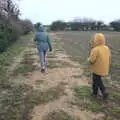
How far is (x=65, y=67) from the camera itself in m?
14.9

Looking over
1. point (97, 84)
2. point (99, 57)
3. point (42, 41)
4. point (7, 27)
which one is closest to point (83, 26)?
point (7, 27)

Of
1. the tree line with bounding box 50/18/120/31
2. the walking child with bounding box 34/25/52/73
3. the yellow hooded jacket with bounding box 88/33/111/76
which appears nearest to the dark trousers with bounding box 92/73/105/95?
the yellow hooded jacket with bounding box 88/33/111/76

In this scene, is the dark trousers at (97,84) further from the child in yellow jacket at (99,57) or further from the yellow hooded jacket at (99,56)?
the yellow hooded jacket at (99,56)

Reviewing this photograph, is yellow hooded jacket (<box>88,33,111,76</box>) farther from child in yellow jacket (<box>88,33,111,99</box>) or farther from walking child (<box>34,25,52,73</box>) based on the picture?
walking child (<box>34,25,52,73</box>)

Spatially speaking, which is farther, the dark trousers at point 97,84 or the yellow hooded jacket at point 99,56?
the dark trousers at point 97,84

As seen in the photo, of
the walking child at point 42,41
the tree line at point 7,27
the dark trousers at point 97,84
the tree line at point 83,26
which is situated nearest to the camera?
the dark trousers at point 97,84

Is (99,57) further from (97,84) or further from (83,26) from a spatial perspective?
(83,26)

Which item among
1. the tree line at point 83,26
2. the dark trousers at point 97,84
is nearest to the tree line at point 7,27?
the dark trousers at point 97,84

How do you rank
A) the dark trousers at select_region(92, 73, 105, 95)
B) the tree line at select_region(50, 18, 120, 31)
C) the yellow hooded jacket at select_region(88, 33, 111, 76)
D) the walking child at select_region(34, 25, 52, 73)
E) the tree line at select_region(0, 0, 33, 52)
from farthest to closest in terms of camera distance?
1. the tree line at select_region(50, 18, 120, 31)
2. the tree line at select_region(0, 0, 33, 52)
3. the walking child at select_region(34, 25, 52, 73)
4. the dark trousers at select_region(92, 73, 105, 95)
5. the yellow hooded jacket at select_region(88, 33, 111, 76)

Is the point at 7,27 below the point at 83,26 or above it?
above

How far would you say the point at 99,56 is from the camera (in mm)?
8695

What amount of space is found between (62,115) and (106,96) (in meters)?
1.81

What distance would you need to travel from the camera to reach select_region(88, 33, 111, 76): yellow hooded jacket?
8.67 meters

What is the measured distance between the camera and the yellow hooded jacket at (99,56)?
28.5 feet
